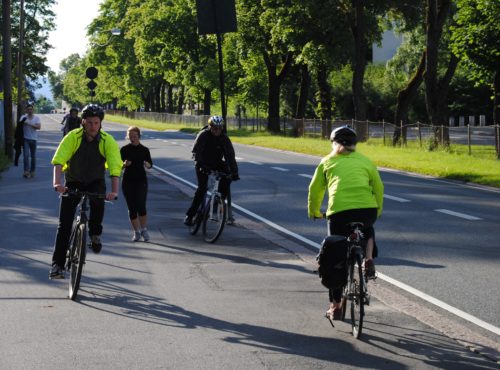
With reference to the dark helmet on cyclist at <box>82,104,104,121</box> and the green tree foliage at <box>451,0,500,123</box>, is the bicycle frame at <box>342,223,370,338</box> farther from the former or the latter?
the green tree foliage at <box>451,0,500,123</box>

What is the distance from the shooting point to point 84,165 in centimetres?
861

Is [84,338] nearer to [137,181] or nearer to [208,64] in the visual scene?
[137,181]

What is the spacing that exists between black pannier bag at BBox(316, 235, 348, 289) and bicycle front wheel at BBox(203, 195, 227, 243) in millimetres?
5211

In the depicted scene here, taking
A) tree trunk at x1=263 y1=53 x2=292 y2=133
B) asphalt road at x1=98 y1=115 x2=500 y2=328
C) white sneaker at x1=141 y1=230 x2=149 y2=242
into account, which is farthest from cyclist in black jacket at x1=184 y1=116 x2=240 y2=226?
tree trunk at x1=263 y1=53 x2=292 y2=133

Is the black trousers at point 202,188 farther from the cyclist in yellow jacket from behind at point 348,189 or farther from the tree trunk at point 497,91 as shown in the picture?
the tree trunk at point 497,91

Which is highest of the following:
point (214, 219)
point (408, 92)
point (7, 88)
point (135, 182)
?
point (408, 92)

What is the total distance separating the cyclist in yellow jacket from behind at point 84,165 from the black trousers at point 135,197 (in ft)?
11.0

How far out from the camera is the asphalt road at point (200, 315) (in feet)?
19.7

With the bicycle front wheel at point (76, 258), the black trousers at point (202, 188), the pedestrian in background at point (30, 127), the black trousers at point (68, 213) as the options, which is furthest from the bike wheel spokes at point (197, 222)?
the pedestrian in background at point (30, 127)

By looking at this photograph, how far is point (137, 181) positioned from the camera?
12.4 meters

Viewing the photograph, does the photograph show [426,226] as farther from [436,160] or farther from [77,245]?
[436,160]

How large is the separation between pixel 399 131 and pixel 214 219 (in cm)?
2705

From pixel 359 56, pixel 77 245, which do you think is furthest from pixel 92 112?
pixel 359 56

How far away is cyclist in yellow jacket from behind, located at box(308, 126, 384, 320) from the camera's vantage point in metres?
6.84
